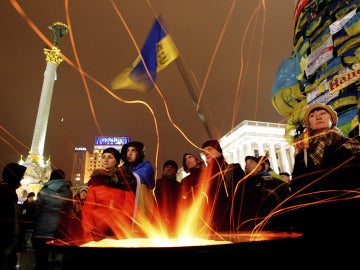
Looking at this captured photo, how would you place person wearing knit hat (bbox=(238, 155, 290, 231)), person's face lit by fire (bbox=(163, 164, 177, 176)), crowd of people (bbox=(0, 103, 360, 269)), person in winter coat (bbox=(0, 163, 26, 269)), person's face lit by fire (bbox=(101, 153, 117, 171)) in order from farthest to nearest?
1. person's face lit by fire (bbox=(163, 164, 177, 176))
2. person's face lit by fire (bbox=(101, 153, 117, 171))
3. person wearing knit hat (bbox=(238, 155, 290, 231))
4. person in winter coat (bbox=(0, 163, 26, 269))
5. crowd of people (bbox=(0, 103, 360, 269))

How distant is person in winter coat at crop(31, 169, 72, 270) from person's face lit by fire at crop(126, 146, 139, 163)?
208 centimetres

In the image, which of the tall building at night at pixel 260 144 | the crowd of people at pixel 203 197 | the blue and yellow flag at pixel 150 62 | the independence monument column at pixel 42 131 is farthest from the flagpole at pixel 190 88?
the tall building at night at pixel 260 144

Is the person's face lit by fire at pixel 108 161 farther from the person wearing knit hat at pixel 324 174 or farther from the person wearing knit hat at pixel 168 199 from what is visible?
the person wearing knit hat at pixel 324 174

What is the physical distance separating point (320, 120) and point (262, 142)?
2125 inches

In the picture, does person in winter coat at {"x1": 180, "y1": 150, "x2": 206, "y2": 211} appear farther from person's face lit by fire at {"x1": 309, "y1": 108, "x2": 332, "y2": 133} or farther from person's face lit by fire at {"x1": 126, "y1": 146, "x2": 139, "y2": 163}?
person's face lit by fire at {"x1": 309, "y1": 108, "x2": 332, "y2": 133}

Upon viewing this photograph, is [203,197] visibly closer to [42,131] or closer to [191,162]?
[191,162]

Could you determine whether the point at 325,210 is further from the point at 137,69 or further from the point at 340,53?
the point at 340,53

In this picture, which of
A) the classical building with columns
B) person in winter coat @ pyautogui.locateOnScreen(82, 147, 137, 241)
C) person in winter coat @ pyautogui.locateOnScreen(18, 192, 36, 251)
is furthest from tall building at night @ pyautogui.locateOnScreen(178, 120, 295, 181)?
person in winter coat @ pyautogui.locateOnScreen(82, 147, 137, 241)

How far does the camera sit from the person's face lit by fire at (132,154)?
13.5 feet

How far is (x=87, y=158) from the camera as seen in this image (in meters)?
123

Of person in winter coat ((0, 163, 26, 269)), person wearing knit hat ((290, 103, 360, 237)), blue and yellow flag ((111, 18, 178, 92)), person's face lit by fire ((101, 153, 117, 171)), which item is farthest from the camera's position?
blue and yellow flag ((111, 18, 178, 92))

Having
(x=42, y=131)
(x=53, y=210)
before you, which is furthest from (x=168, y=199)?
(x=42, y=131)

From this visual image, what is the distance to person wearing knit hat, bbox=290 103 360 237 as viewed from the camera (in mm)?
2170

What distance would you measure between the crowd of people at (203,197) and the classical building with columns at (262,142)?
5065cm
